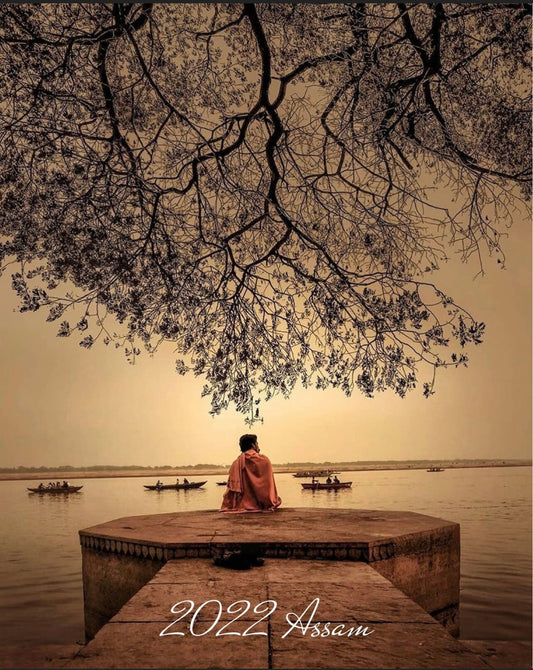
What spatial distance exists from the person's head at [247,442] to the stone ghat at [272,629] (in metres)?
4.19

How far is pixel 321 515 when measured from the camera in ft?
26.0

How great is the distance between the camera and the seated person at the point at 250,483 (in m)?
8.62

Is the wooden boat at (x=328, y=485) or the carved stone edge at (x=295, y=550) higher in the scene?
the carved stone edge at (x=295, y=550)

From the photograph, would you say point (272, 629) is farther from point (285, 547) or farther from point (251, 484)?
point (251, 484)

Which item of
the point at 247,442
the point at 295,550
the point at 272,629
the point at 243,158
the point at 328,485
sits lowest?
the point at 328,485

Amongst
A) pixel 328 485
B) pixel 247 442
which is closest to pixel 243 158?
pixel 247 442

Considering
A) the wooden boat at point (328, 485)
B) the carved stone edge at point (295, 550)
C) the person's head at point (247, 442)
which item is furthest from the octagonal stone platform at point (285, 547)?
the wooden boat at point (328, 485)

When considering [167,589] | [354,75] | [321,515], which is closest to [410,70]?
[354,75]

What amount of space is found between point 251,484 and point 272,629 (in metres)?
5.45

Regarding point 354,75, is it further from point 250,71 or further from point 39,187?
point 39,187

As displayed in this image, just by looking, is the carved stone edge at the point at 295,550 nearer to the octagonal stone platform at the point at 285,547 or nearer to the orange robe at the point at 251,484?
the octagonal stone platform at the point at 285,547

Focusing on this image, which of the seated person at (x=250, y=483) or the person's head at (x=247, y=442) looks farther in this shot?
the person's head at (x=247, y=442)

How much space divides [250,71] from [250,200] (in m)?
1.30

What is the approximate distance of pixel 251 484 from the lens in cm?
866
